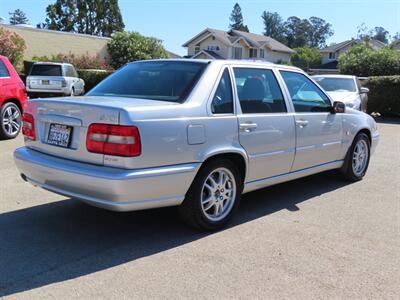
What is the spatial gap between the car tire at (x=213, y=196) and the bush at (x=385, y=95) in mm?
15579

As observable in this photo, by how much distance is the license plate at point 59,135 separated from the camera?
13.5 feet

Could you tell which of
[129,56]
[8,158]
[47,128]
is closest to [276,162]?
[47,128]

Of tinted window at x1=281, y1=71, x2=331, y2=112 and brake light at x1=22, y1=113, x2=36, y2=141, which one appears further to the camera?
tinted window at x1=281, y1=71, x2=331, y2=112

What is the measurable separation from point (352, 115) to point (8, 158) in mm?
5337

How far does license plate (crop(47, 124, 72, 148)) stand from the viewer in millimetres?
4109

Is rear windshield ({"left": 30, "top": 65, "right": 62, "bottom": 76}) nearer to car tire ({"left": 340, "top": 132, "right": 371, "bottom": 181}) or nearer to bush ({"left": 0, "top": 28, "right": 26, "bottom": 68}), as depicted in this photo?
bush ({"left": 0, "top": 28, "right": 26, "bottom": 68})

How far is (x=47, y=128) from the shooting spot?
14.3 feet

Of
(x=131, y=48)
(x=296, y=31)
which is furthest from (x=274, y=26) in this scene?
(x=131, y=48)

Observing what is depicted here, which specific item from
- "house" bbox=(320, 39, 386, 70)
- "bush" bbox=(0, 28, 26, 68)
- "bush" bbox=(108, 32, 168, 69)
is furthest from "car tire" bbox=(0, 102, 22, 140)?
"house" bbox=(320, 39, 386, 70)

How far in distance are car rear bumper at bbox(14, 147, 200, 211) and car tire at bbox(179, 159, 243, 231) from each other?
5.6 inches

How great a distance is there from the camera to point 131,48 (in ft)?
120

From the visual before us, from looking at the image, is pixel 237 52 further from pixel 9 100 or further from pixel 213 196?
pixel 213 196

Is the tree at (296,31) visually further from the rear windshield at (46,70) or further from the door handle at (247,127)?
the door handle at (247,127)

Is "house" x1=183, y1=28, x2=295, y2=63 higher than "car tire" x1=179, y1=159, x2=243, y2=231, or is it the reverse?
"house" x1=183, y1=28, x2=295, y2=63
